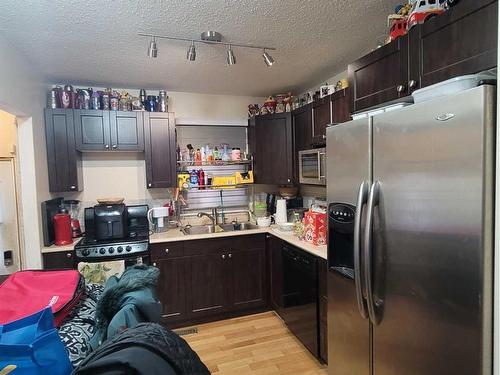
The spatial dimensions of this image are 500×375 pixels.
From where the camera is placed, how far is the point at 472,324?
40.8 inches

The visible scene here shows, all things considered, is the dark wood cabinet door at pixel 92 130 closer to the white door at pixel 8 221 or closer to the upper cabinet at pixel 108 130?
the upper cabinet at pixel 108 130

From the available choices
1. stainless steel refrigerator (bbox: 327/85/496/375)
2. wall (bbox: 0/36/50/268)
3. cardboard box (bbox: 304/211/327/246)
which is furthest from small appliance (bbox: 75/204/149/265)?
stainless steel refrigerator (bbox: 327/85/496/375)

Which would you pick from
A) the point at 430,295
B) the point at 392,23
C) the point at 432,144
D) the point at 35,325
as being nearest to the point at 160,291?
the point at 35,325

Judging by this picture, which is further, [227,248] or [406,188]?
[227,248]

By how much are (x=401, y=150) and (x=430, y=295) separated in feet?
2.01

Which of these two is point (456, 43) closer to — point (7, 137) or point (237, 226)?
point (237, 226)

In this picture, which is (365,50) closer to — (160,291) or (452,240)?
(452,240)

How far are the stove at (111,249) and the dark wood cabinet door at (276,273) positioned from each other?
125 cm

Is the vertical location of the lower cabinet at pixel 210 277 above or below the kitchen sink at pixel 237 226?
below

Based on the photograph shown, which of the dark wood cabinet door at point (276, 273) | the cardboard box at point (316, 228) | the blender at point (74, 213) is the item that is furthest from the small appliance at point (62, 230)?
the cardboard box at point (316, 228)

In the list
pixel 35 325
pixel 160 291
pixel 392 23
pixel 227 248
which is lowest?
pixel 160 291

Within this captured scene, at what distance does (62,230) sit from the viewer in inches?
106

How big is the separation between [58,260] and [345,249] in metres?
2.44

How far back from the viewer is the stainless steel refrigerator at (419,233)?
1007mm
